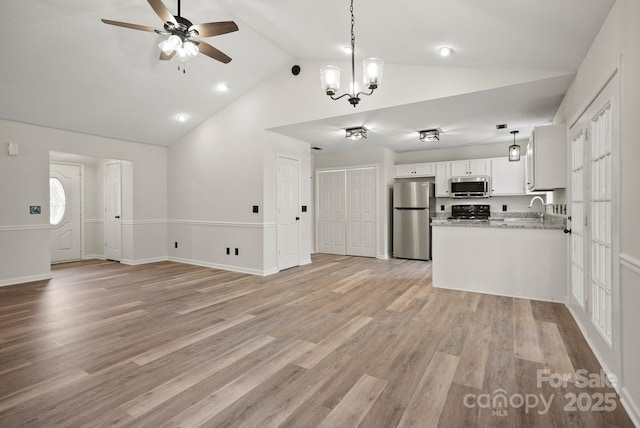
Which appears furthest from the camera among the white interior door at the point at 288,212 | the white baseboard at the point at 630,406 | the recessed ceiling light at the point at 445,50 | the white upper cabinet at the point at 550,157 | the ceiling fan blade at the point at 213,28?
the white interior door at the point at 288,212

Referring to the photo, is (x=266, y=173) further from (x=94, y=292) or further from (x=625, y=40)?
(x=625, y=40)

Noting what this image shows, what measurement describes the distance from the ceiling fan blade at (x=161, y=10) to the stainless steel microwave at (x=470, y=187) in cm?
581

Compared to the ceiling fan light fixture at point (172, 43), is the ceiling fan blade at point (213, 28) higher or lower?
higher

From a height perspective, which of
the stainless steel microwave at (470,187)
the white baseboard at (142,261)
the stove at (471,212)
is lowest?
the white baseboard at (142,261)

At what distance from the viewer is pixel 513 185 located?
6297 millimetres

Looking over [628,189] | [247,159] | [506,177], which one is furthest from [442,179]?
[628,189]

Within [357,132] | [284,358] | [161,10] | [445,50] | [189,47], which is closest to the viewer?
[284,358]

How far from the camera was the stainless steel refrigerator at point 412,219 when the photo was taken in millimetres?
6762

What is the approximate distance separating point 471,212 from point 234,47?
5.57m

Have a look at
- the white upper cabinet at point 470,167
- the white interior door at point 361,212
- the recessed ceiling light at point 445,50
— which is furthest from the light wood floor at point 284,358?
the white upper cabinet at point 470,167

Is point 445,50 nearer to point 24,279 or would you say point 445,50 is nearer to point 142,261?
point 142,261

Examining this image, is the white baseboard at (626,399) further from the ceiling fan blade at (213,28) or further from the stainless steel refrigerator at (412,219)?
the stainless steel refrigerator at (412,219)

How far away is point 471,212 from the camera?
6852 millimetres

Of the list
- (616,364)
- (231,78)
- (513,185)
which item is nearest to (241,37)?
(231,78)
